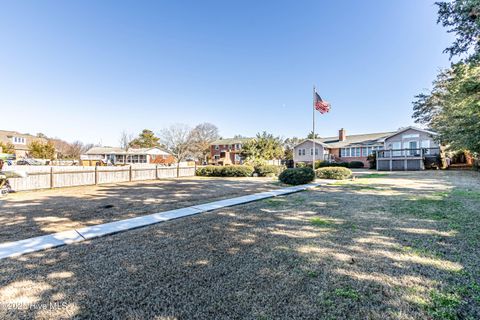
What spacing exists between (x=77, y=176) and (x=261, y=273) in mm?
15925

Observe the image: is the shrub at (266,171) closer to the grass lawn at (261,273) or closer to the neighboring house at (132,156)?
the grass lawn at (261,273)

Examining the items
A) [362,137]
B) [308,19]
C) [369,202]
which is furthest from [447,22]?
[362,137]

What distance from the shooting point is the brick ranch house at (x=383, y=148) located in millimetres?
26302

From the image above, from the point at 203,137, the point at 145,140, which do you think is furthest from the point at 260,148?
the point at 145,140

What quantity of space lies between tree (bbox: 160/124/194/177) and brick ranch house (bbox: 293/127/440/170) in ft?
82.8

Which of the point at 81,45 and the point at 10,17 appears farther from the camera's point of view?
the point at 81,45

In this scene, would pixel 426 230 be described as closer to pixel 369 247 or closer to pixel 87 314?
pixel 369 247

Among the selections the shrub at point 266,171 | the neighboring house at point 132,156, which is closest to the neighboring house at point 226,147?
the neighboring house at point 132,156

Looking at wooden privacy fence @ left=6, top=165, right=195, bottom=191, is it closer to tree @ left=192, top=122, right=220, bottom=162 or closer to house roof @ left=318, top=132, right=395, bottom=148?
house roof @ left=318, top=132, right=395, bottom=148

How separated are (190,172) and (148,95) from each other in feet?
52.3

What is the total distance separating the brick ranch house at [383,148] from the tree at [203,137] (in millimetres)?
23926

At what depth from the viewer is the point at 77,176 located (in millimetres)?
14516

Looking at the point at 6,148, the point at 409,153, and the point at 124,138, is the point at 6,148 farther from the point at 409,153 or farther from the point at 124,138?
the point at 409,153

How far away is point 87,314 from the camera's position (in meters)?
2.30
